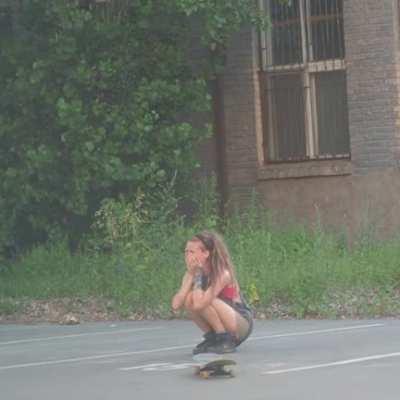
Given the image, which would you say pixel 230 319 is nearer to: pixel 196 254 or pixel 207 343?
pixel 207 343

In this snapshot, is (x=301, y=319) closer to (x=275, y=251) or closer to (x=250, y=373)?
(x=275, y=251)

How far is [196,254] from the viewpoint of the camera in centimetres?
1142

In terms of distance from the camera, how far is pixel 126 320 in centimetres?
1631

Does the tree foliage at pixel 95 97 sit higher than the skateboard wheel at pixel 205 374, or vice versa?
the tree foliage at pixel 95 97

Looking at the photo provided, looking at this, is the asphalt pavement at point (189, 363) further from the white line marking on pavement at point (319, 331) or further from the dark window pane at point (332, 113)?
the dark window pane at point (332, 113)

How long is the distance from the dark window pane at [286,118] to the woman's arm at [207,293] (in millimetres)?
8979

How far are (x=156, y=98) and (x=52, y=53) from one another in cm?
152

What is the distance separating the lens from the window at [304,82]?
19891 mm

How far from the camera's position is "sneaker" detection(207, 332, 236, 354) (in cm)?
1143

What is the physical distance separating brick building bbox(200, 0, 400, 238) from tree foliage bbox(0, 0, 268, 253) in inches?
40.3

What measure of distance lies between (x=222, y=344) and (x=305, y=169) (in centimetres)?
869

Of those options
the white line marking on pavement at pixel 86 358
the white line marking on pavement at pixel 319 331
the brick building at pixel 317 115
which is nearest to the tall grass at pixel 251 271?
the brick building at pixel 317 115

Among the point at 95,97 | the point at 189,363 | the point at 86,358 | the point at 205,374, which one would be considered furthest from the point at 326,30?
the point at 205,374

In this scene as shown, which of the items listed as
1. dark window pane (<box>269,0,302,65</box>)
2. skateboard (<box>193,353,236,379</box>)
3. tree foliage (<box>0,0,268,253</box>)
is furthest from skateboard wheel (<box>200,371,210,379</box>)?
dark window pane (<box>269,0,302,65</box>)
